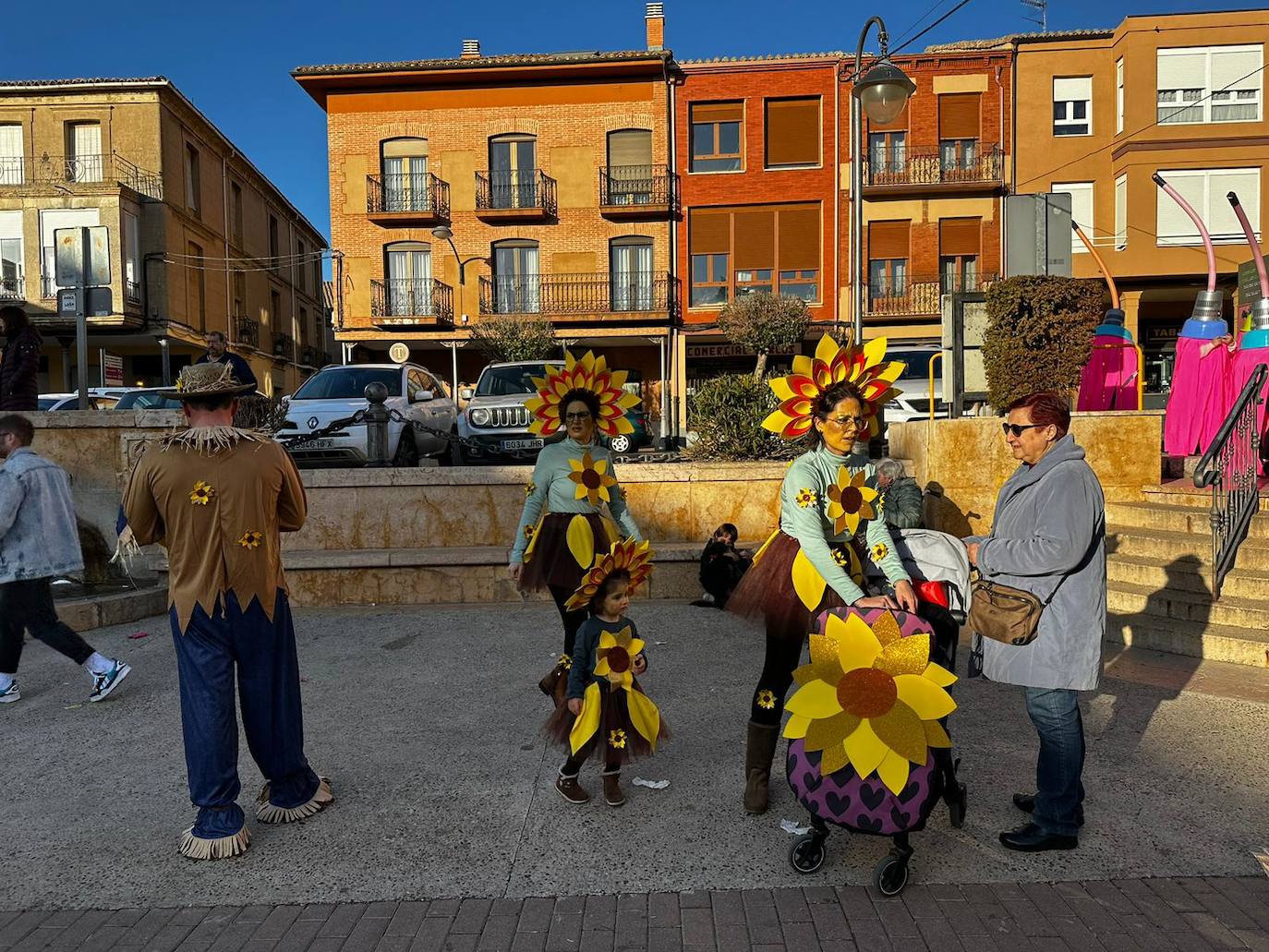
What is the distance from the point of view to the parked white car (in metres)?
9.77

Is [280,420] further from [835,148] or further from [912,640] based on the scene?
[835,148]

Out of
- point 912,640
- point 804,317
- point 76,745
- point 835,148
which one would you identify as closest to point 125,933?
point 76,745

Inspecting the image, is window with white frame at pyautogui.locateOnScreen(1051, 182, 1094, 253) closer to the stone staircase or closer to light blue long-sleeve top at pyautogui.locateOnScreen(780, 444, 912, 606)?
the stone staircase

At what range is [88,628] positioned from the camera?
7.24 meters

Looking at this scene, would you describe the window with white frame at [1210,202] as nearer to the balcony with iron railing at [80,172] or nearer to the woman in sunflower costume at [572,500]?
the woman in sunflower costume at [572,500]

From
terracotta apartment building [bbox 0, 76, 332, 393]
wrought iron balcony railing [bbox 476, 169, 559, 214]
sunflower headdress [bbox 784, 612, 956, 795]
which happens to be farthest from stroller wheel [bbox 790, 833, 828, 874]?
terracotta apartment building [bbox 0, 76, 332, 393]

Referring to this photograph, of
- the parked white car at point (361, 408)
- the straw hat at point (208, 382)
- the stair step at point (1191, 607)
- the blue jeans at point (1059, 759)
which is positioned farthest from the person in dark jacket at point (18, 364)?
the stair step at point (1191, 607)

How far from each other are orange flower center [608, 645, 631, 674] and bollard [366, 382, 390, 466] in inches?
226

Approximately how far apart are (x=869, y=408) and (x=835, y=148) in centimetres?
2535

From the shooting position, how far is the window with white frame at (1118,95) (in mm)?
25188

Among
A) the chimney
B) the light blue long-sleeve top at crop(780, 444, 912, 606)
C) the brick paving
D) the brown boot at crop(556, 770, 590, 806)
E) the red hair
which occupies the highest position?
the chimney

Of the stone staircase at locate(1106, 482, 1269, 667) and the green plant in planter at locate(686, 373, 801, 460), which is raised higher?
the green plant in planter at locate(686, 373, 801, 460)

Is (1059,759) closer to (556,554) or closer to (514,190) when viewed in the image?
(556,554)

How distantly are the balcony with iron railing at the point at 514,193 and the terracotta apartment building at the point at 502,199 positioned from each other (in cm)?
4
